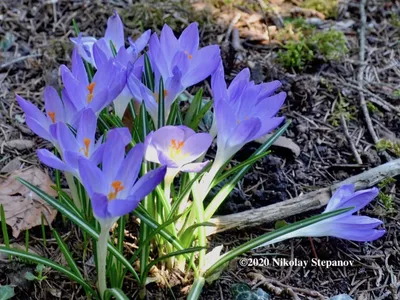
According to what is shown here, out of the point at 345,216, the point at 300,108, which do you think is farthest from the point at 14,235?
the point at 300,108

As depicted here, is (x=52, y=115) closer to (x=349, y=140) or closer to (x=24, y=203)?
(x=24, y=203)

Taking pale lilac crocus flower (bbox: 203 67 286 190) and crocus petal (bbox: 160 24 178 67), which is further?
crocus petal (bbox: 160 24 178 67)

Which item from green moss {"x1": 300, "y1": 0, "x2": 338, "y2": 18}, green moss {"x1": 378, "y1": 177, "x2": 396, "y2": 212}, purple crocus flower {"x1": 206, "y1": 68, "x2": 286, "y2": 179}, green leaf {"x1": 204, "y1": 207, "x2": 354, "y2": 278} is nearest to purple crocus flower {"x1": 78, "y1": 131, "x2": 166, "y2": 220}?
purple crocus flower {"x1": 206, "y1": 68, "x2": 286, "y2": 179}

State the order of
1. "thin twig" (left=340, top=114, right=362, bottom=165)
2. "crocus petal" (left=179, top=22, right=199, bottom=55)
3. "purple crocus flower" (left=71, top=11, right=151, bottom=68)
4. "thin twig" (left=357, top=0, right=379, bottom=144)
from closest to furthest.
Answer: "crocus petal" (left=179, top=22, right=199, bottom=55) < "purple crocus flower" (left=71, top=11, right=151, bottom=68) < "thin twig" (left=340, top=114, right=362, bottom=165) < "thin twig" (left=357, top=0, right=379, bottom=144)

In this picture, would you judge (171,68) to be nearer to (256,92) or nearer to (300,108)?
(256,92)

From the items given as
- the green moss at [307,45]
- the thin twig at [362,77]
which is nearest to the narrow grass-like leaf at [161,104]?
the thin twig at [362,77]

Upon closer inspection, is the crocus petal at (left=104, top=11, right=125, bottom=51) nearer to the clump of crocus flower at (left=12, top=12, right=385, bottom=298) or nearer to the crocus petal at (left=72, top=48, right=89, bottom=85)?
the clump of crocus flower at (left=12, top=12, right=385, bottom=298)
